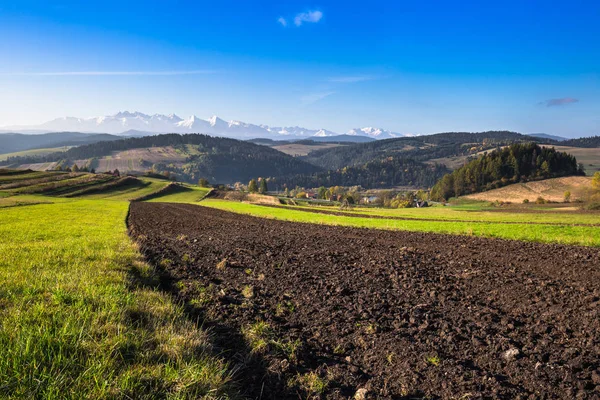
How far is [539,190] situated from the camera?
4624 inches

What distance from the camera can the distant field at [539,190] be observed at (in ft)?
365

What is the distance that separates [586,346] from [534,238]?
1999 centimetres

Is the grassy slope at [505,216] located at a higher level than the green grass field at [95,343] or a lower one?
lower

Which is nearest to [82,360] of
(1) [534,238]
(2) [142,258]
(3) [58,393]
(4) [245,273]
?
(3) [58,393]

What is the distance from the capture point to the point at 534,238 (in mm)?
22906

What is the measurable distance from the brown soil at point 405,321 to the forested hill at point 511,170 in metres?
137

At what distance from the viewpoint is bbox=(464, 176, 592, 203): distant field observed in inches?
4375

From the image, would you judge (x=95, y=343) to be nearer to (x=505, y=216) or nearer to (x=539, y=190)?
(x=505, y=216)

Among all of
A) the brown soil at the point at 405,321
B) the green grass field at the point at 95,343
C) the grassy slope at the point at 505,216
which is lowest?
the grassy slope at the point at 505,216

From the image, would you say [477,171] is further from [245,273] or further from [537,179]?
[245,273]

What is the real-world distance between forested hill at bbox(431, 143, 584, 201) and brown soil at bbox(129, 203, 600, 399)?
5401 inches

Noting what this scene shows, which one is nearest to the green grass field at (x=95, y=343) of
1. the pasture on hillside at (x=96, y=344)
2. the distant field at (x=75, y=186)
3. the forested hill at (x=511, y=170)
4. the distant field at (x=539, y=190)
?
the pasture on hillside at (x=96, y=344)

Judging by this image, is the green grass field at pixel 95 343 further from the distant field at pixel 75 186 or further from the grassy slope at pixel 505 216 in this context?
the distant field at pixel 75 186

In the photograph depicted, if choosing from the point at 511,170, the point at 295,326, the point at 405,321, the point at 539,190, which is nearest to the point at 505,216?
the point at 405,321
